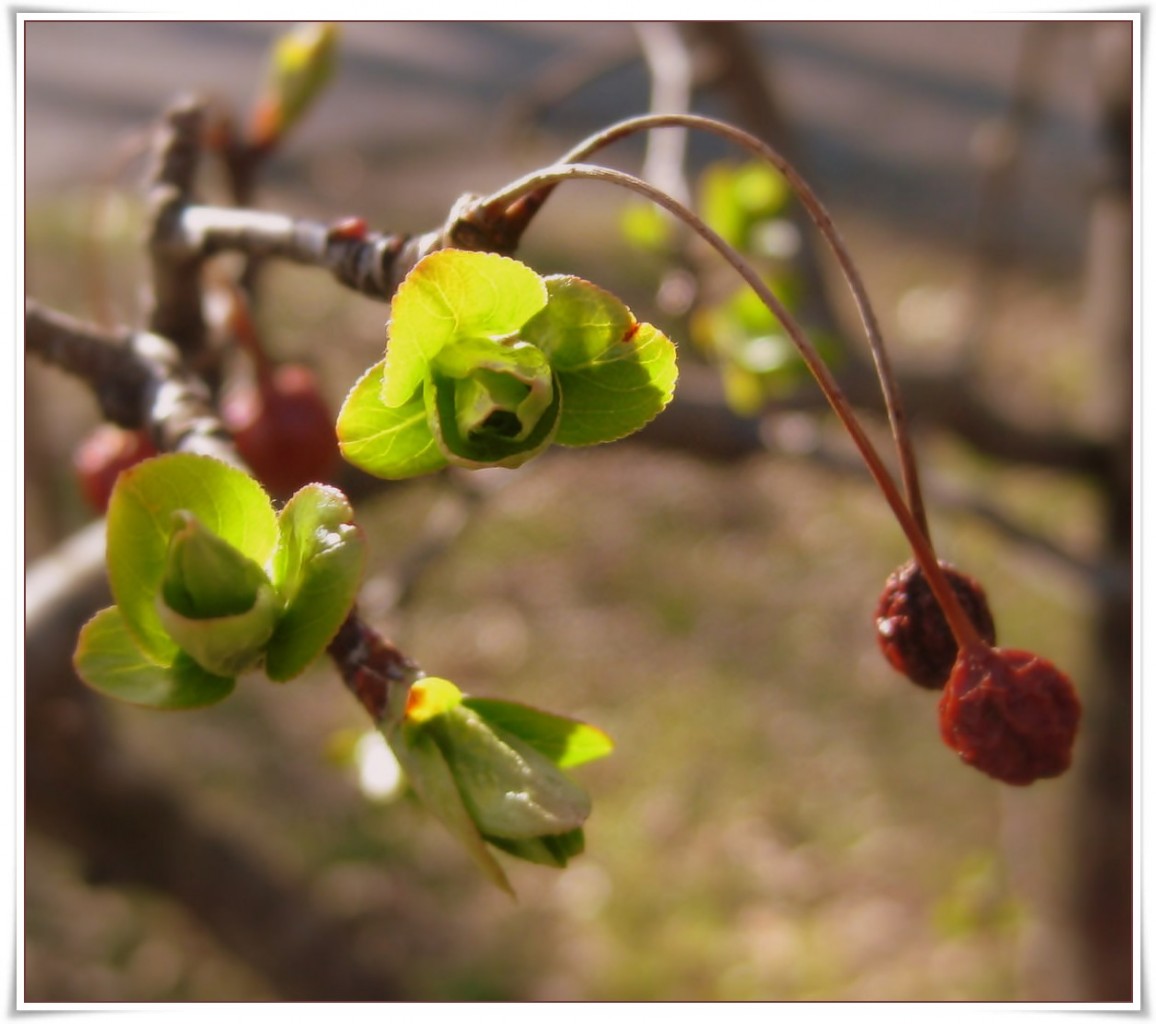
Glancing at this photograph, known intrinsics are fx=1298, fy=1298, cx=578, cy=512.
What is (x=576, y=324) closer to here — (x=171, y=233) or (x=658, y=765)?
(x=171, y=233)

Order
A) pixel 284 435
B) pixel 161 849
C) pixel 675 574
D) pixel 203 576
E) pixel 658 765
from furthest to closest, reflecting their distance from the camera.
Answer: pixel 675 574 < pixel 658 765 < pixel 161 849 < pixel 284 435 < pixel 203 576

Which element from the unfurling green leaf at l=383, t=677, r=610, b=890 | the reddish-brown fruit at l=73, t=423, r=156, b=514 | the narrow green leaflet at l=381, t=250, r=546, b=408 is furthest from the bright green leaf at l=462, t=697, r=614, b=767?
the reddish-brown fruit at l=73, t=423, r=156, b=514

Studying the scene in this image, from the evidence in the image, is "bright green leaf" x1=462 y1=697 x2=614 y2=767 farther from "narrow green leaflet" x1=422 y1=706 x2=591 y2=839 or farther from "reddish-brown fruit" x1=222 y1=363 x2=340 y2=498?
"reddish-brown fruit" x1=222 y1=363 x2=340 y2=498

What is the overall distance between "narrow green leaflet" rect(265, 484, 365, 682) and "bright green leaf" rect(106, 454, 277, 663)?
14mm

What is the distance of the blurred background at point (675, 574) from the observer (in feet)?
4.83

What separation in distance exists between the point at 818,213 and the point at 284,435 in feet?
1.37

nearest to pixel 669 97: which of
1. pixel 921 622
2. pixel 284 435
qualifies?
pixel 284 435

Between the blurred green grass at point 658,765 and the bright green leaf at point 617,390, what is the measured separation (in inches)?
52.1

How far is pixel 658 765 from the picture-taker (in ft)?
8.85

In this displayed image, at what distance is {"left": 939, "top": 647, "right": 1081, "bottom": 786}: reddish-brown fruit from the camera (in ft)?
1.41

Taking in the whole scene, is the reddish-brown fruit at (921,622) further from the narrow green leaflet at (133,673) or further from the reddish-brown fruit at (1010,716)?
the narrow green leaflet at (133,673)

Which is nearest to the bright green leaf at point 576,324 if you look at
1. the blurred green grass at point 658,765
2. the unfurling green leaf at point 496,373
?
the unfurling green leaf at point 496,373
